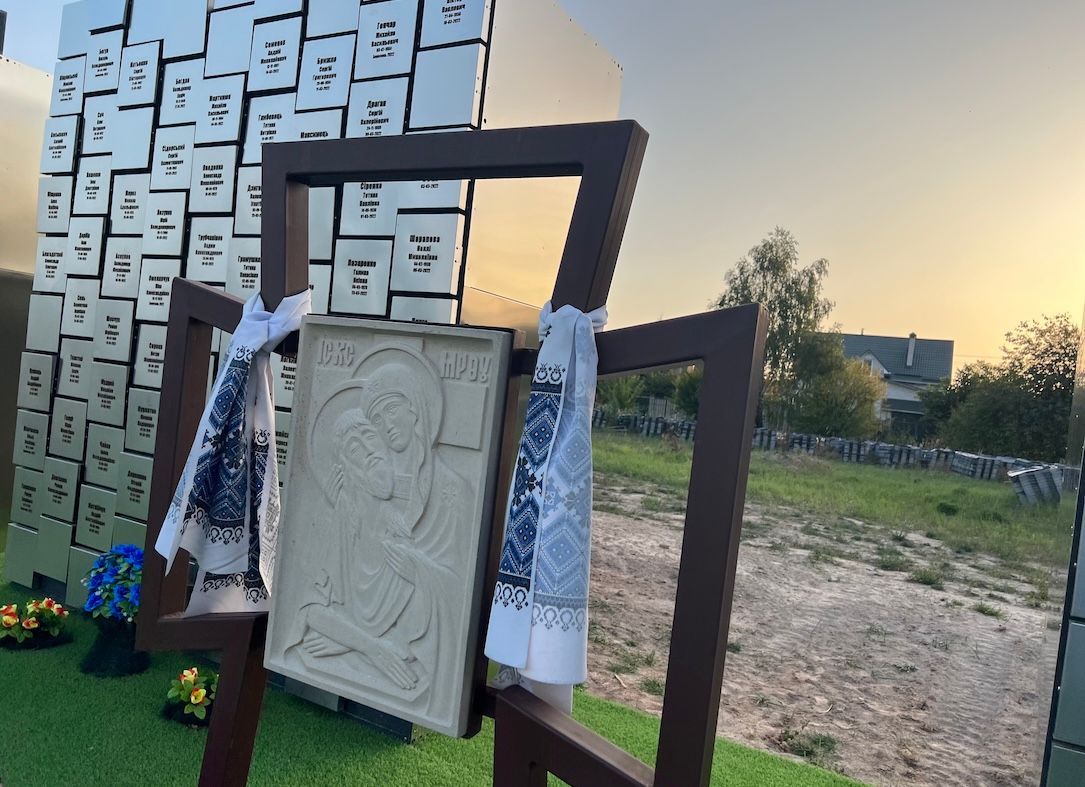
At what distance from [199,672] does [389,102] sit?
2.14 meters

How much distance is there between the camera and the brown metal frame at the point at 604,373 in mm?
1197

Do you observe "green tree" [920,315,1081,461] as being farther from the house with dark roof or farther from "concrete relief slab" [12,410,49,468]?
"concrete relief slab" [12,410,49,468]

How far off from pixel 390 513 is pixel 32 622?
98.5 inches

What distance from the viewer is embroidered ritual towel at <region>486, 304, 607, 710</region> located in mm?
1265

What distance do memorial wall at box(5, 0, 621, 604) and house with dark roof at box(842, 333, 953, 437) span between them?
14.2 ft

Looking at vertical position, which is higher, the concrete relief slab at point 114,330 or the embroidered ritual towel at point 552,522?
the concrete relief slab at point 114,330

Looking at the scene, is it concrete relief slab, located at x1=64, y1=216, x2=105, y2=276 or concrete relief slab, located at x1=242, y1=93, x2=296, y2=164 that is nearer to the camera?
concrete relief slab, located at x1=242, y1=93, x2=296, y2=164

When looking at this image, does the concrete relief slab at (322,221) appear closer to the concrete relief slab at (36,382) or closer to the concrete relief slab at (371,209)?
the concrete relief slab at (371,209)

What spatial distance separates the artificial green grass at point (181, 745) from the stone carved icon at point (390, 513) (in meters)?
0.99

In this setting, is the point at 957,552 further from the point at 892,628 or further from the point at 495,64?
the point at 495,64

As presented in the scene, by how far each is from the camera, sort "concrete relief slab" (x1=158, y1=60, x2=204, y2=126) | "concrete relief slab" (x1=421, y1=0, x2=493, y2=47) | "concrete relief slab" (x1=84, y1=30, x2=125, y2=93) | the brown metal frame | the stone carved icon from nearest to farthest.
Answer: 1. the brown metal frame
2. the stone carved icon
3. "concrete relief slab" (x1=421, y1=0, x2=493, y2=47)
4. "concrete relief slab" (x1=158, y1=60, x2=204, y2=126)
5. "concrete relief slab" (x1=84, y1=30, x2=125, y2=93)

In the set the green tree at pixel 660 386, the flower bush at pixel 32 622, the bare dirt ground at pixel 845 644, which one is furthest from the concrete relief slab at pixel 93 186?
the green tree at pixel 660 386

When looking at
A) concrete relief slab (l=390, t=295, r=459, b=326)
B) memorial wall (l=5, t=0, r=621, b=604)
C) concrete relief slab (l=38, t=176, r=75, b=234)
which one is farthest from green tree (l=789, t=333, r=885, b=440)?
concrete relief slab (l=38, t=176, r=75, b=234)

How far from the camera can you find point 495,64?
259 centimetres
